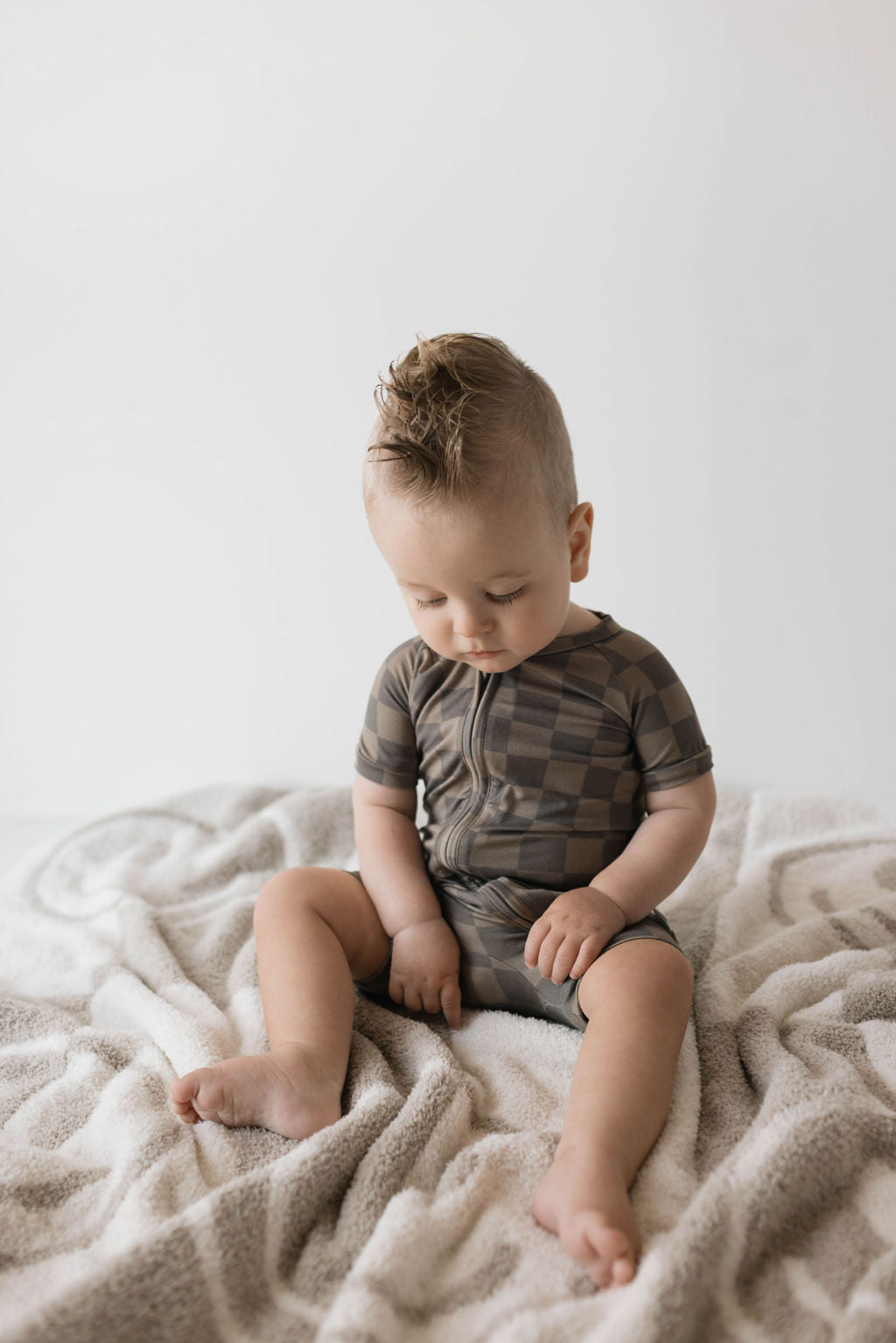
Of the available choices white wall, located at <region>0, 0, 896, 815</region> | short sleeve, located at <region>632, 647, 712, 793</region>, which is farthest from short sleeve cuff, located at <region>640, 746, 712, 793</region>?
white wall, located at <region>0, 0, 896, 815</region>

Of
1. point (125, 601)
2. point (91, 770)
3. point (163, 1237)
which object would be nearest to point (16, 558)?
point (125, 601)

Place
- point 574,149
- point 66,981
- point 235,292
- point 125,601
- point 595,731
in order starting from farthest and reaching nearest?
point 125,601 → point 235,292 → point 574,149 → point 66,981 → point 595,731

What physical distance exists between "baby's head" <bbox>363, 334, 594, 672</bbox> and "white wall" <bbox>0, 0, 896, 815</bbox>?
22.6 inches

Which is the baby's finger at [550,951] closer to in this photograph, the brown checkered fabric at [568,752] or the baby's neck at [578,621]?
the brown checkered fabric at [568,752]

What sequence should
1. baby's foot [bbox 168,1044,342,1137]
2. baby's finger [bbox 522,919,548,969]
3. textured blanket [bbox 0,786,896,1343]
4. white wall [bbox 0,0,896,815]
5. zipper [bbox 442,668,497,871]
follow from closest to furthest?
1. textured blanket [bbox 0,786,896,1343]
2. baby's foot [bbox 168,1044,342,1137]
3. baby's finger [bbox 522,919,548,969]
4. zipper [bbox 442,668,497,871]
5. white wall [bbox 0,0,896,815]

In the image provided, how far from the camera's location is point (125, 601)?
1.56 meters

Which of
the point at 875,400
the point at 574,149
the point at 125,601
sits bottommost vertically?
the point at 125,601

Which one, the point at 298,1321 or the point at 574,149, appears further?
the point at 574,149

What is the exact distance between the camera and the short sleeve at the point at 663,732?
94 cm

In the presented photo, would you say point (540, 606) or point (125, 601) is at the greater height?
point (540, 606)

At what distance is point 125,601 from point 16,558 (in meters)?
0.18

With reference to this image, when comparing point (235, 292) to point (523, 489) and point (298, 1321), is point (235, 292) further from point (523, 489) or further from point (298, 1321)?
point (298, 1321)

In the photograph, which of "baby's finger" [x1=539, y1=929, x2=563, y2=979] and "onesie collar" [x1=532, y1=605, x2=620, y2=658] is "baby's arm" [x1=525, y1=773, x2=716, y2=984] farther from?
"onesie collar" [x1=532, y1=605, x2=620, y2=658]

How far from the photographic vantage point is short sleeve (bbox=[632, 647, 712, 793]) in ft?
3.10
